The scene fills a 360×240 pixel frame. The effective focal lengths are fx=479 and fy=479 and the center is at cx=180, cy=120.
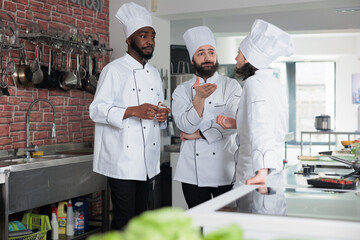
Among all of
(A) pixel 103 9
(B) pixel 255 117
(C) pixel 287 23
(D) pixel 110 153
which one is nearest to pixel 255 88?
(B) pixel 255 117

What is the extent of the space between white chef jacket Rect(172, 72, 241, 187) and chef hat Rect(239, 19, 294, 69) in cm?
67

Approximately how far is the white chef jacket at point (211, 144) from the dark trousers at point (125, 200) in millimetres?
285

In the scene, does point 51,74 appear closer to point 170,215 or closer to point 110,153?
point 110,153

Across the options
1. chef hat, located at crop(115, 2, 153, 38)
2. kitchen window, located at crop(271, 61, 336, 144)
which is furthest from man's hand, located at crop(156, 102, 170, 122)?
kitchen window, located at crop(271, 61, 336, 144)

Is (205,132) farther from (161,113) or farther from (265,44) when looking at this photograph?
(265,44)

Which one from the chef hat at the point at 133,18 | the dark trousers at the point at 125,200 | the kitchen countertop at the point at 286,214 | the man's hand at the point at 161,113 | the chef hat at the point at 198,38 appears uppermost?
the chef hat at the point at 133,18

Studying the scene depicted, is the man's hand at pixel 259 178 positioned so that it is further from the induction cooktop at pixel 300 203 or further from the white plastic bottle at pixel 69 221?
the white plastic bottle at pixel 69 221

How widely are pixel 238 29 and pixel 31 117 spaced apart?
12.7 feet

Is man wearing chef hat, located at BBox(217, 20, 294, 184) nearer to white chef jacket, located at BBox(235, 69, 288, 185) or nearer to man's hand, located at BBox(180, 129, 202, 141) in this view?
white chef jacket, located at BBox(235, 69, 288, 185)

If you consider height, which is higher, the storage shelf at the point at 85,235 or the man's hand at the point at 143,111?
the man's hand at the point at 143,111

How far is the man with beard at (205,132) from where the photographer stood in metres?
3.01

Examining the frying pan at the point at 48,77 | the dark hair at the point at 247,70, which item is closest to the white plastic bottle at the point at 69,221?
the frying pan at the point at 48,77

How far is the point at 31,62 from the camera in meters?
4.03

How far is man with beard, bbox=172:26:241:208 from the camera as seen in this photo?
301 centimetres
